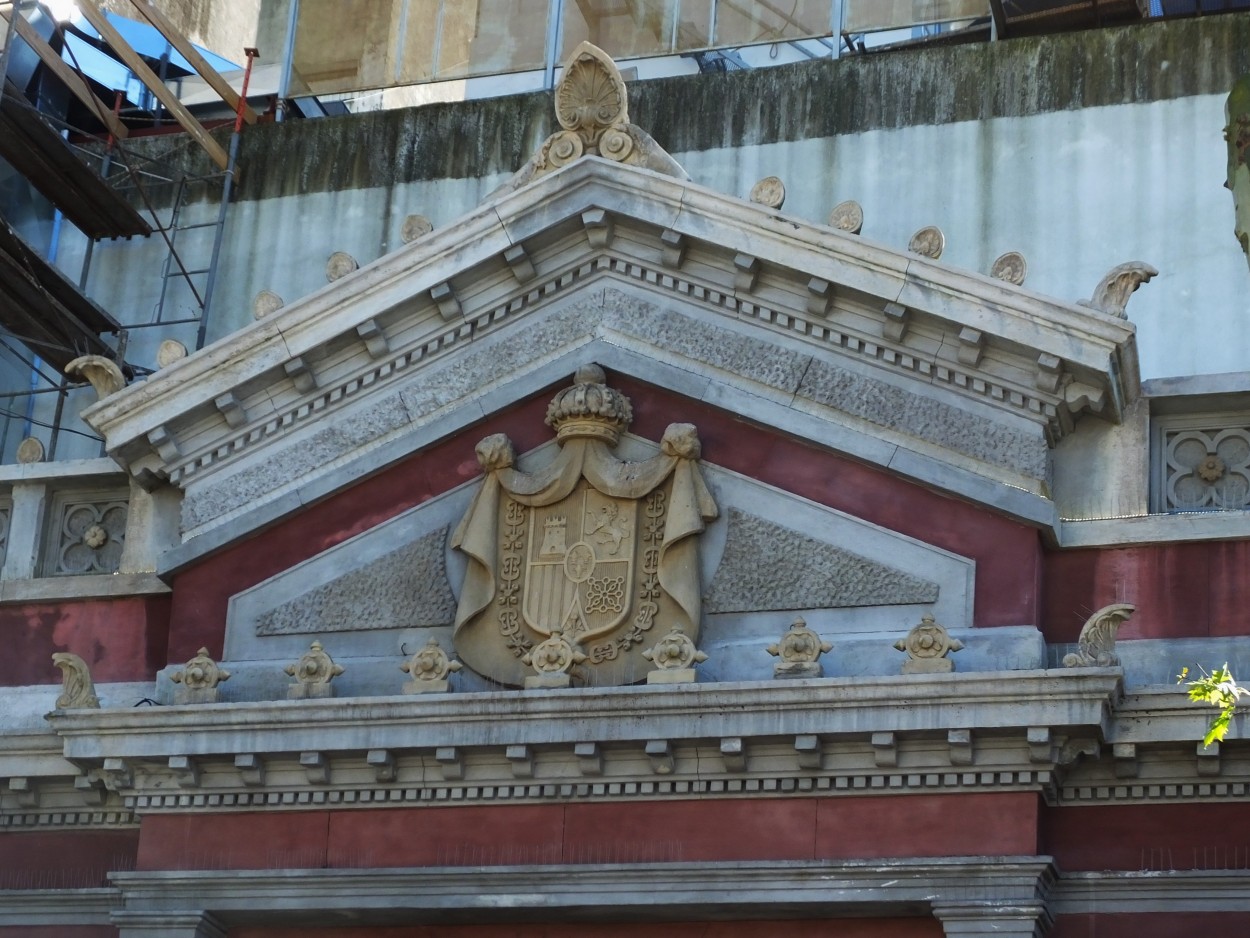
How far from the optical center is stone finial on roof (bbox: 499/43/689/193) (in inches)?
851

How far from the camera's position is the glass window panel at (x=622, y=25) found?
92.8ft

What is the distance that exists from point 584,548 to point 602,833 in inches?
89.8

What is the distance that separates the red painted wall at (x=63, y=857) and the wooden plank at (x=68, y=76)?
8685mm

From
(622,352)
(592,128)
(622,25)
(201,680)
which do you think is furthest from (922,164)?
(201,680)

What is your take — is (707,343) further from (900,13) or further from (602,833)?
(900,13)

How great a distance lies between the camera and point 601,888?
19688mm

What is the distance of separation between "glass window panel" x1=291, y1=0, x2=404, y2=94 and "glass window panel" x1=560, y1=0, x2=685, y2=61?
212 centimetres

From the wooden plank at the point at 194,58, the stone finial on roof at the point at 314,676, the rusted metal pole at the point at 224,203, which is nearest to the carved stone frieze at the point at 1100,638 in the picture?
the stone finial on roof at the point at 314,676

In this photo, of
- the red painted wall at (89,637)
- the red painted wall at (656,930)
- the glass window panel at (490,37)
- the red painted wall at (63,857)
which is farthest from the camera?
the glass window panel at (490,37)

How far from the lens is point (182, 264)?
28.2 metres

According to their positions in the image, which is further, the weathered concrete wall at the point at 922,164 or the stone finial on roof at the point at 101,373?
the weathered concrete wall at the point at 922,164

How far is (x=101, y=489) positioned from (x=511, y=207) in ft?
14.5

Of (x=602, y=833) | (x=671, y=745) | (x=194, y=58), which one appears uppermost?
(x=194, y=58)

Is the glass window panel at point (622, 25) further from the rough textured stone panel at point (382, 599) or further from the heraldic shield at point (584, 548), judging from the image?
the rough textured stone panel at point (382, 599)
